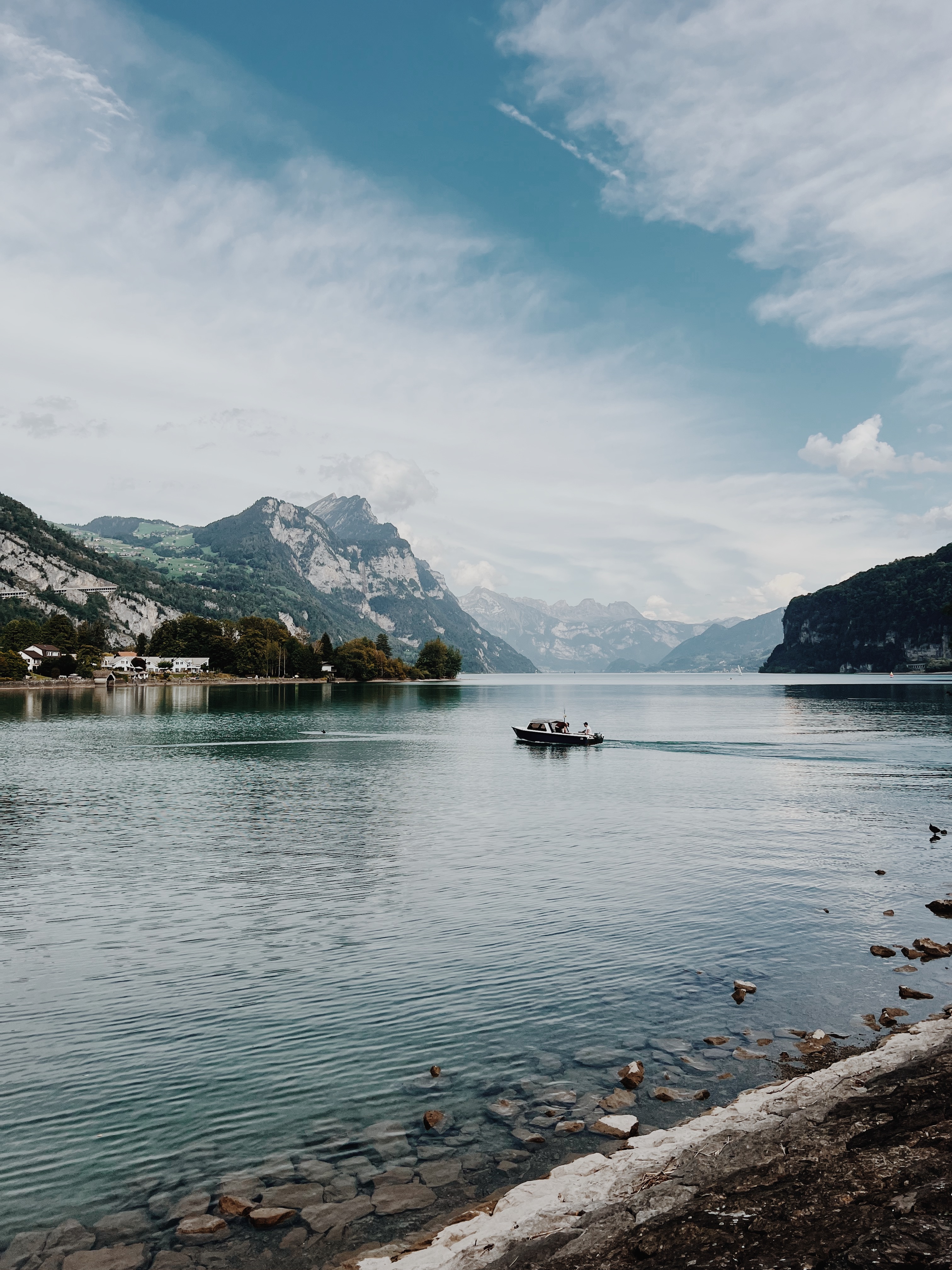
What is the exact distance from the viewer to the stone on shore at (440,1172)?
42.6 ft

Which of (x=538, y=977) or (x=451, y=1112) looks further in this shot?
(x=538, y=977)

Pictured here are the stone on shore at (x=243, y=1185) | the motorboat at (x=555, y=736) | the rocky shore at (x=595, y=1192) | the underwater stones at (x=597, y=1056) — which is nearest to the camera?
the rocky shore at (x=595, y=1192)

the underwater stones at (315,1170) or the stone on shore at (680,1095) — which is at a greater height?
the underwater stones at (315,1170)

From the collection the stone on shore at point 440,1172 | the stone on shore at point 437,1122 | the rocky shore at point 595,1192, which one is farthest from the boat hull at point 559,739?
the stone on shore at point 440,1172

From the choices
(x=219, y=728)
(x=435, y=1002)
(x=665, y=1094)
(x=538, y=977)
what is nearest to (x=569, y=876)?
(x=538, y=977)

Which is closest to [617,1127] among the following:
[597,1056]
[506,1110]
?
[506,1110]

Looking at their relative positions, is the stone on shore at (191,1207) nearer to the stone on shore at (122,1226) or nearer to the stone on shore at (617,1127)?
the stone on shore at (122,1226)

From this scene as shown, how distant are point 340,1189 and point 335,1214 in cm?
64

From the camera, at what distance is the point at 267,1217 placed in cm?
1195

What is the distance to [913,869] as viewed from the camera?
37219 mm

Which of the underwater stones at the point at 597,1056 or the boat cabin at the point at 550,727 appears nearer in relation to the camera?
the underwater stones at the point at 597,1056

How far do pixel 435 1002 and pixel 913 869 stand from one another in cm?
2774

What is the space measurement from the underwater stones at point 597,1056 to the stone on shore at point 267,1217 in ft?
24.6

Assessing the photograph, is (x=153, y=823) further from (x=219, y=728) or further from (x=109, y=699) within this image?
(x=109, y=699)
